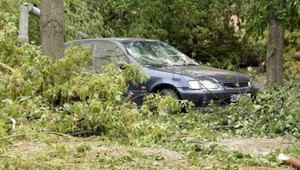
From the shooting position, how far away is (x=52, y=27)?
31.3 feet

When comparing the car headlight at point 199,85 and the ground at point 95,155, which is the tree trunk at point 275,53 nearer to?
the car headlight at point 199,85

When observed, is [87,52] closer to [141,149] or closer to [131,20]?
[141,149]

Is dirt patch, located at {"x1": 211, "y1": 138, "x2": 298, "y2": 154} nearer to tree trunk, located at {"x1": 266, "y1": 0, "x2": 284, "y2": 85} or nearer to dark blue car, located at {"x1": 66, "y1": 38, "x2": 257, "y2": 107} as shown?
dark blue car, located at {"x1": 66, "y1": 38, "x2": 257, "y2": 107}

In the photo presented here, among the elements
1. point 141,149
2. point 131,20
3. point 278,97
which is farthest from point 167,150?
point 131,20

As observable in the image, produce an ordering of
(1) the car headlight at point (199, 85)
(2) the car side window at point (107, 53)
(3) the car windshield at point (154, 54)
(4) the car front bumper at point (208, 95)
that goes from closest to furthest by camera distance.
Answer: (4) the car front bumper at point (208, 95)
(1) the car headlight at point (199, 85)
(2) the car side window at point (107, 53)
(3) the car windshield at point (154, 54)

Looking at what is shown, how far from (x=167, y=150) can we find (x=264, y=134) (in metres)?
2.10

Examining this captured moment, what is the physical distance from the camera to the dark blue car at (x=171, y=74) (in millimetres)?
11289

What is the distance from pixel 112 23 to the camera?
20.7 metres

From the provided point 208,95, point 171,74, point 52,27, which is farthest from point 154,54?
point 52,27

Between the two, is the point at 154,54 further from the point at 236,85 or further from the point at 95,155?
the point at 95,155

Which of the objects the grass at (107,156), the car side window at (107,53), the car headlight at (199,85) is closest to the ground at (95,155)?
the grass at (107,156)

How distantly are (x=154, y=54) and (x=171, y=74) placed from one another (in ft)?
3.67

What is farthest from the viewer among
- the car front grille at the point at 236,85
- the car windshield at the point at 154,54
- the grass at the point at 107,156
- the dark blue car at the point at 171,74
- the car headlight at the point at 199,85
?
the car windshield at the point at 154,54

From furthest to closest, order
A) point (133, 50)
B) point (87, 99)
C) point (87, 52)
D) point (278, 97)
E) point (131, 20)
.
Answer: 1. point (131, 20)
2. point (133, 50)
3. point (278, 97)
4. point (87, 52)
5. point (87, 99)
